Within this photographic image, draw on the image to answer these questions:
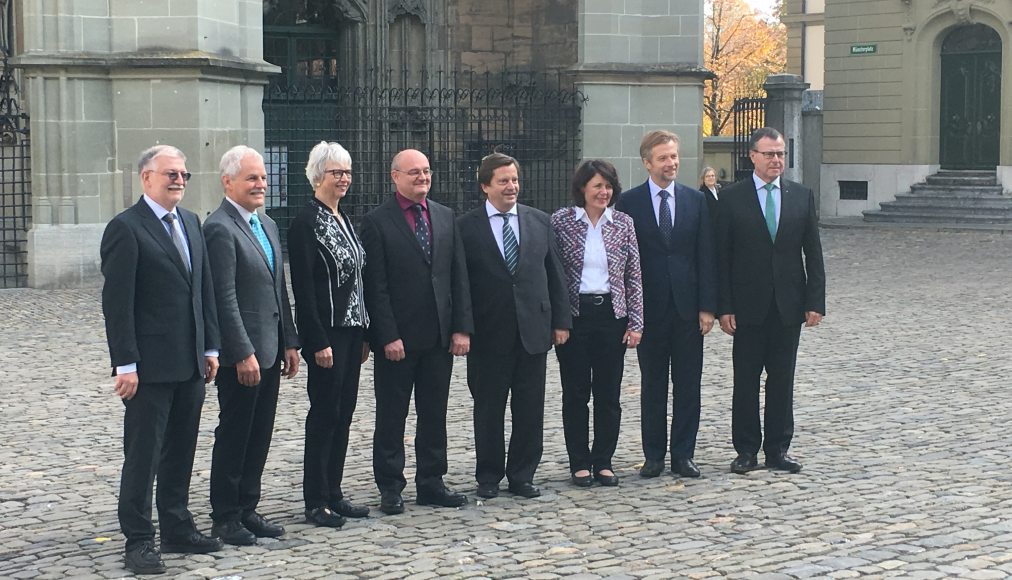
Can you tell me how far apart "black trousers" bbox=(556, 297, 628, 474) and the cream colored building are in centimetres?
2517

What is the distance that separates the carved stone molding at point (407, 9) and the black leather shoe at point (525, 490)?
17172 millimetres

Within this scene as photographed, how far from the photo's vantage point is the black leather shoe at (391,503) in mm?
6969

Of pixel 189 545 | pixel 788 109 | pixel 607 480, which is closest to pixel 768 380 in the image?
pixel 607 480

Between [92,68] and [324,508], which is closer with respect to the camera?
[324,508]

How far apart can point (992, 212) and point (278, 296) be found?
25.4 m

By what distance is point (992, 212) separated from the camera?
2953 centimetres

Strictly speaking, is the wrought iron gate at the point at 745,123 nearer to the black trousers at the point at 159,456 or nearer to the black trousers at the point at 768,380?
the black trousers at the point at 768,380

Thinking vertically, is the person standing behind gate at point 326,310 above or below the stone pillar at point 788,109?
below

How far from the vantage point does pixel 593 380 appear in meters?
7.75

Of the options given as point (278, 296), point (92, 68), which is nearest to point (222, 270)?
point (278, 296)

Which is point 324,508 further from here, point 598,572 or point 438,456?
point 598,572

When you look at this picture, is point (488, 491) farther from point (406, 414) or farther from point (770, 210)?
point (770, 210)

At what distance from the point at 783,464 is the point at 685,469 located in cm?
54

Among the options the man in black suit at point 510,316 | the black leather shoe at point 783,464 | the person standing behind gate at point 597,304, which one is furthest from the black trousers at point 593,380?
the black leather shoe at point 783,464
